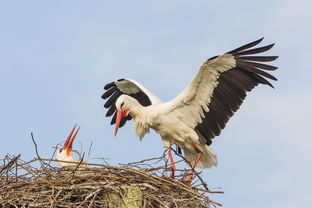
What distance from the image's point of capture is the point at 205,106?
946 cm

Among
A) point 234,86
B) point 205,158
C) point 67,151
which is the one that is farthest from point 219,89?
point 67,151

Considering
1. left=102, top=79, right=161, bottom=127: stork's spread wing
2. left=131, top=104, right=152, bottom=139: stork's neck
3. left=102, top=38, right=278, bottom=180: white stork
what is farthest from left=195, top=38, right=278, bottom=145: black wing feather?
left=102, top=79, right=161, bottom=127: stork's spread wing

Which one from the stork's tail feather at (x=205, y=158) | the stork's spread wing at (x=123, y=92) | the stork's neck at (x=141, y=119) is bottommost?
the stork's tail feather at (x=205, y=158)

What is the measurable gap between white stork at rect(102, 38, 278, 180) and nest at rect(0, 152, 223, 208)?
2150mm

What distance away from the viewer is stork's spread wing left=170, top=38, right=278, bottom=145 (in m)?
9.02

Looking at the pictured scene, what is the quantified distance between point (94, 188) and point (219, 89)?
3259 mm

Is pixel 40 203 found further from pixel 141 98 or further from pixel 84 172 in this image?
pixel 141 98

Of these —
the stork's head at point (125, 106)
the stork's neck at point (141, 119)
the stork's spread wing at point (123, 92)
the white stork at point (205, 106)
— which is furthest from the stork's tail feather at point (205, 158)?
the stork's spread wing at point (123, 92)

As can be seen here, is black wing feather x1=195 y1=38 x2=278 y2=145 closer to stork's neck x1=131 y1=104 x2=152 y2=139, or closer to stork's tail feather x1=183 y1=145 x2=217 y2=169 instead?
stork's tail feather x1=183 y1=145 x2=217 y2=169

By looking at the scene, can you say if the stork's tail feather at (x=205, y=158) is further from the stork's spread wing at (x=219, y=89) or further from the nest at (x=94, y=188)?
the nest at (x=94, y=188)

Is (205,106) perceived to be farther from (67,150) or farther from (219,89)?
(67,150)

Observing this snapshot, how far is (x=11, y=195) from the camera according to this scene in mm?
6617

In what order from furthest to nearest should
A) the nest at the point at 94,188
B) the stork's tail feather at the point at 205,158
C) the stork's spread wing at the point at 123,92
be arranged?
the stork's spread wing at the point at 123,92 < the stork's tail feather at the point at 205,158 < the nest at the point at 94,188

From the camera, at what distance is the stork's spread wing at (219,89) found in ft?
29.6
